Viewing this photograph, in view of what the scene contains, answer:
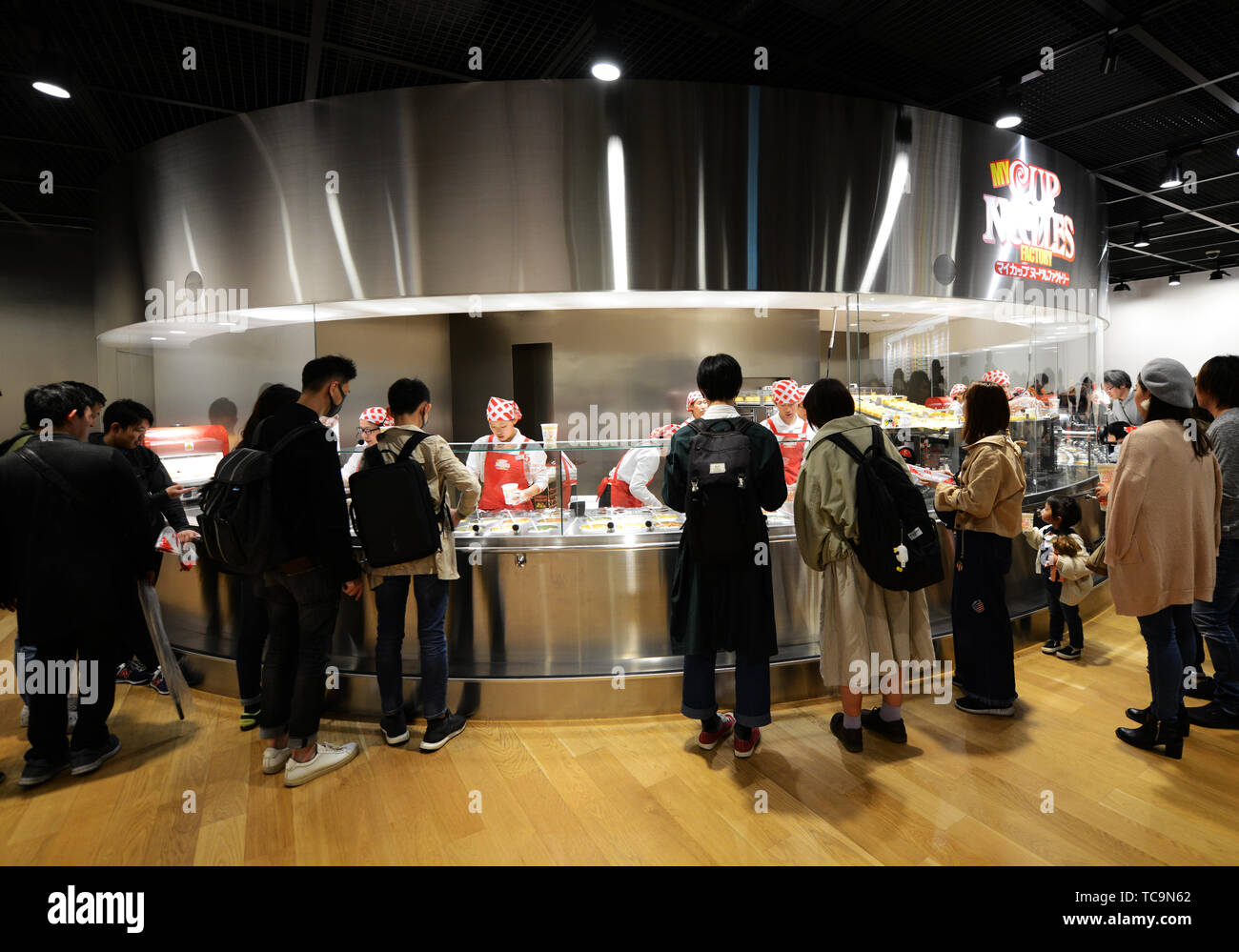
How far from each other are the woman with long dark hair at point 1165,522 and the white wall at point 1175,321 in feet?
38.4

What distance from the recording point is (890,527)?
2541 millimetres

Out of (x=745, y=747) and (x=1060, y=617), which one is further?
(x=1060, y=617)

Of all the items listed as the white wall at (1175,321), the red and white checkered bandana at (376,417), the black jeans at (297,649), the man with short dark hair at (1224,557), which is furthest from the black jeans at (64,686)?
the white wall at (1175,321)

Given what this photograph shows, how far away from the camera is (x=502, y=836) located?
221cm

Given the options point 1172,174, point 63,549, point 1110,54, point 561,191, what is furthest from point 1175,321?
point 63,549

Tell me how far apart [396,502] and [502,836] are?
1342 mm

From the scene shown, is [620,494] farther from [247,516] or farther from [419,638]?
[247,516]

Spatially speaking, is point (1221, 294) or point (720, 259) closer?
point (720, 259)

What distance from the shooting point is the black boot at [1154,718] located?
262 cm

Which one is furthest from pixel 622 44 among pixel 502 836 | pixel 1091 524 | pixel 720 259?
pixel 1091 524

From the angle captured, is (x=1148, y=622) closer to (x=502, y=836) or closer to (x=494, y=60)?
(x=502, y=836)

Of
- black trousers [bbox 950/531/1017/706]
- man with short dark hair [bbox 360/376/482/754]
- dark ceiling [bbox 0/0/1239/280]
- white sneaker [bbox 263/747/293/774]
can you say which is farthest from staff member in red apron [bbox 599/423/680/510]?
dark ceiling [bbox 0/0/1239/280]

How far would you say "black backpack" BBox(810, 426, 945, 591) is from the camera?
254 centimetres

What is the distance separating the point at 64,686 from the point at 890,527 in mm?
3523
